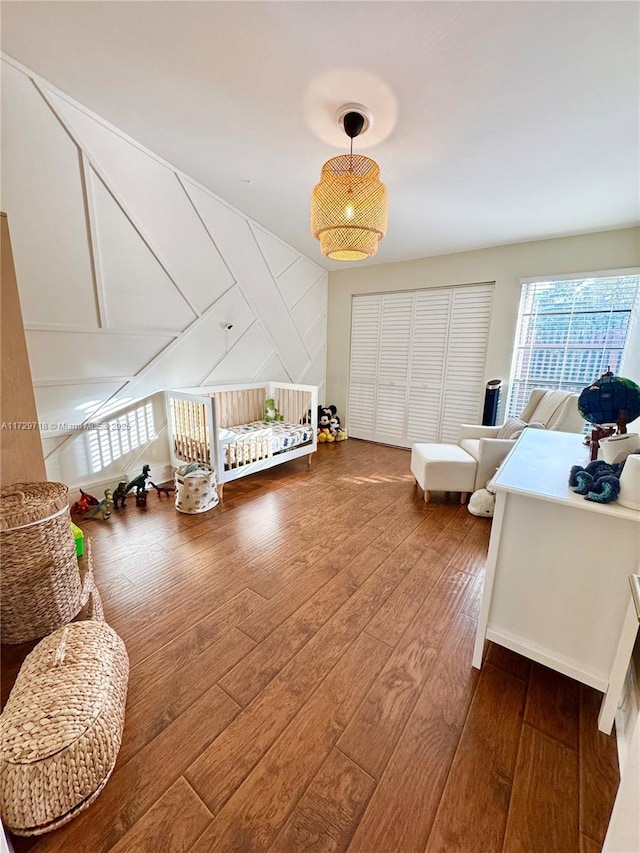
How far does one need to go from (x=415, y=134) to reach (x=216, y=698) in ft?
10.1

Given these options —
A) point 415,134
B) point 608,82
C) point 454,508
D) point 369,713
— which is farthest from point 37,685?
point 608,82

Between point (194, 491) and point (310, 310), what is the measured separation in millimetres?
3018

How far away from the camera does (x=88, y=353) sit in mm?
2523

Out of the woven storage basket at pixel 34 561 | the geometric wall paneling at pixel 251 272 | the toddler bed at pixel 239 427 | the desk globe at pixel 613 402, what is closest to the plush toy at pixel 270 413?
the toddler bed at pixel 239 427

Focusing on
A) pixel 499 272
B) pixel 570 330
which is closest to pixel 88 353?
pixel 499 272

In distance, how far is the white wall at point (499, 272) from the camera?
9.91ft

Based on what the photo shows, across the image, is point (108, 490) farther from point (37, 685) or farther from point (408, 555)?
point (408, 555)

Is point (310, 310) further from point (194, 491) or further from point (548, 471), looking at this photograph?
point (548, 471)

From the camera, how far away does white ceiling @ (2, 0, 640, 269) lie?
4.61ft

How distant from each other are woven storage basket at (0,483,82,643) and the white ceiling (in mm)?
2246

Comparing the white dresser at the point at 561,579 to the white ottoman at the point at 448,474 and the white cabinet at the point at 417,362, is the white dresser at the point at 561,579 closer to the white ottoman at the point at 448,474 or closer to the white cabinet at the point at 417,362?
the white ottoman at the point at 448,474

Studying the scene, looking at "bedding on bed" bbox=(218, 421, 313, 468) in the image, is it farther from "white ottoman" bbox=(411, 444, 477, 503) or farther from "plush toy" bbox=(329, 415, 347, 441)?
"white ottoman" bbox=(411, 444, 477, 503)

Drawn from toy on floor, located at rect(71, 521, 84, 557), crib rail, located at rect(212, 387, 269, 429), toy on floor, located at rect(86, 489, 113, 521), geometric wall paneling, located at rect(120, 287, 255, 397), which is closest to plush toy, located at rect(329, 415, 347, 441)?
crib rail, located at rect(212, 387, 269, 429)

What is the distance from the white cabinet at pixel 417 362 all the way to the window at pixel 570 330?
0.39 metres
